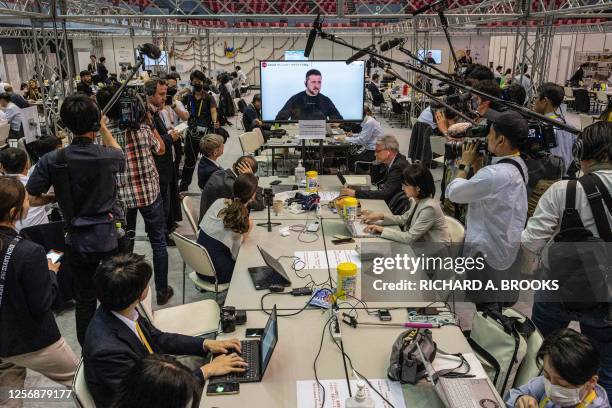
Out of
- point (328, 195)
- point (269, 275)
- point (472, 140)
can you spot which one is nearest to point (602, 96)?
point (328, 195)

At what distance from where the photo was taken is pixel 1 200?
→ 2.08 m

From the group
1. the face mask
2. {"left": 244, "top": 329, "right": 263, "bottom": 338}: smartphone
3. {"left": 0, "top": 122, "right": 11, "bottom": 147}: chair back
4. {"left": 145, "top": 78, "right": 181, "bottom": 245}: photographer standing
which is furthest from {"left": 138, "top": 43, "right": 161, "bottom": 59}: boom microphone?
{"left": 0, "top": 122, "right": 11, "bottom": 147}: chair back

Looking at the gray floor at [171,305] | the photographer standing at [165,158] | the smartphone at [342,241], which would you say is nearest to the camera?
the gray floor at [171,305]

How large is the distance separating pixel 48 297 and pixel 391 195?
311 centimetres

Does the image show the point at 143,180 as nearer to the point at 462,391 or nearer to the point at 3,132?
the point at 462,391

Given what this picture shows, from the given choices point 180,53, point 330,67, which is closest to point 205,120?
point 330,67

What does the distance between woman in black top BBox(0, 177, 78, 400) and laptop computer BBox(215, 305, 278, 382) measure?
911 millimetres

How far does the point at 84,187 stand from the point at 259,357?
5.02 feet

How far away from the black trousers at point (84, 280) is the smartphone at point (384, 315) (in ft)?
5.69

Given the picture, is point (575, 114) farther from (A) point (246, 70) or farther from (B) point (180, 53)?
(B) point (180, 53)

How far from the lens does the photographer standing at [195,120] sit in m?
6.89

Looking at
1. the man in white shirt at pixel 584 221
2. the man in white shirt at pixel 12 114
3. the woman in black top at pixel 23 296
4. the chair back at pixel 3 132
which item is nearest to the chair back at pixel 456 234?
the man in white shirt at pixel 584 221

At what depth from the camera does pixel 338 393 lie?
1.86 metres

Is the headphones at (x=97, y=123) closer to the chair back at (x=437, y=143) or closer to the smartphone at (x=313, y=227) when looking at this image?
the smartphone at (x=313, y=227)
